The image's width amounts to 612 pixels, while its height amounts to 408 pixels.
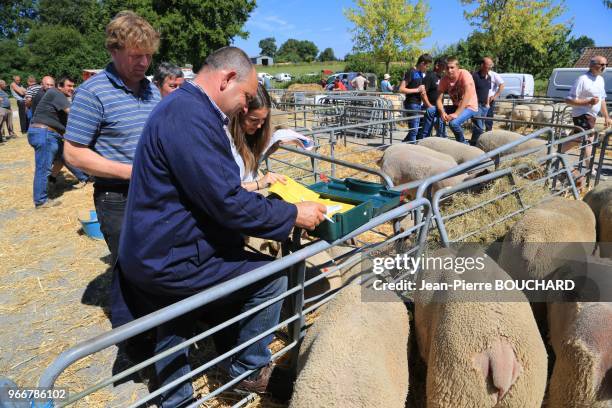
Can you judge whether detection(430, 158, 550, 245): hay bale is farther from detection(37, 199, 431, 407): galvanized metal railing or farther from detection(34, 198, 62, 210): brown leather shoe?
detection(34, 198, 62, 210): brown leather shoe

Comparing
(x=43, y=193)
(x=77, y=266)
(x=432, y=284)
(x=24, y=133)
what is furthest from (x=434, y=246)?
(x=24, y=133)

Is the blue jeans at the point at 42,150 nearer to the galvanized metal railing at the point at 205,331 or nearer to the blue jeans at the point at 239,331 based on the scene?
the blue jeans at the point at 239,331

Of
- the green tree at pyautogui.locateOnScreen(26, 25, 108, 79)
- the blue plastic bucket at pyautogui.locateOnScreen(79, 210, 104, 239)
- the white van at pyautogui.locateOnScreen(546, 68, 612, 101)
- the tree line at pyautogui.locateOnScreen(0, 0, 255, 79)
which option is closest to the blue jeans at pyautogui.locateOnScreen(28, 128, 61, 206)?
the blue plastic bucket at pyautogui.locateOnScreen(79, 210, 104, 239)

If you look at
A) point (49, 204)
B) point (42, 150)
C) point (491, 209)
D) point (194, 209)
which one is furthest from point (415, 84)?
point (194, 209)

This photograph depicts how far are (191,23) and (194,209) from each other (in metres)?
36.9

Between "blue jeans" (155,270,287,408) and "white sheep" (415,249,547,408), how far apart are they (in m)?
0.94

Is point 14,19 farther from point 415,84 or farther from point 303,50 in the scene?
point 303,50

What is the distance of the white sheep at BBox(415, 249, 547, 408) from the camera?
2051 mm

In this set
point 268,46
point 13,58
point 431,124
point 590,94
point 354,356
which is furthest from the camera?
point 268,46

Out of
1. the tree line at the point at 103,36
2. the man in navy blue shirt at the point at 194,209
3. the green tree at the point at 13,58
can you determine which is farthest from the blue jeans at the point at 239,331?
the green tree at the point at 13,58

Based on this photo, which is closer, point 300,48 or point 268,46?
→ point 300,48

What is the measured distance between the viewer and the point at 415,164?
557 cm

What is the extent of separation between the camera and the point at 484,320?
7.08ft

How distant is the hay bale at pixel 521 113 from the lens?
46.5 feet
